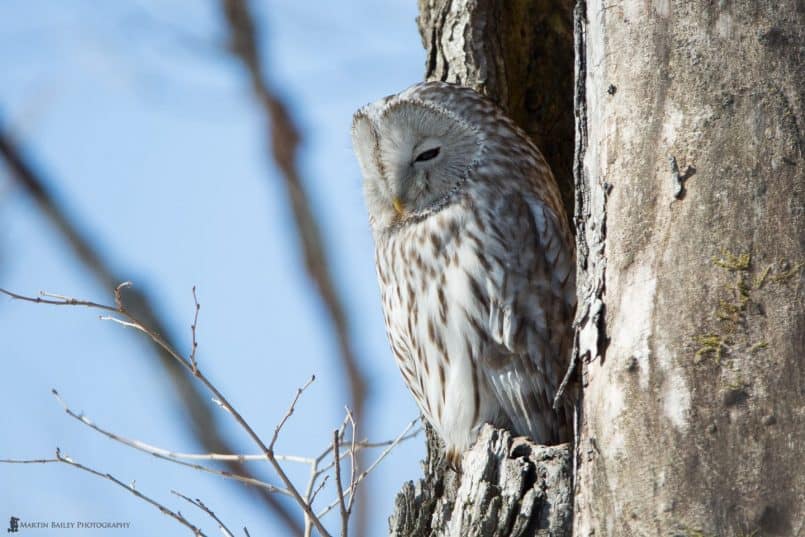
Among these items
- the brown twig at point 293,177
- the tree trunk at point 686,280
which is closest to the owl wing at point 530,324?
the tree trunk at point 686,280

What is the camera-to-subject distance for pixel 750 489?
234cm

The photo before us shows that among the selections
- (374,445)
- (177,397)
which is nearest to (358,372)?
(177,397)

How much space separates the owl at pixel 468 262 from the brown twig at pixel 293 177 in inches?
41.2

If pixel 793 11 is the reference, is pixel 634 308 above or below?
below

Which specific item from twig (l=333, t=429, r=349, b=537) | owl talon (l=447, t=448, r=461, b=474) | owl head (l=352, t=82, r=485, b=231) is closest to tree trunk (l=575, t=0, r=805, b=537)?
twig (l=333, t=429, r=349, b=537)

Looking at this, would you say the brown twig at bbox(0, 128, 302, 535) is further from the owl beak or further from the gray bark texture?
the owl beak

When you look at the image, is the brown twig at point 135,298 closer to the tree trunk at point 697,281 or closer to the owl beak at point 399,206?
the owl beak at point 399,206

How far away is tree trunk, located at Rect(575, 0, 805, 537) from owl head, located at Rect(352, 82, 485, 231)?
121 centimetres

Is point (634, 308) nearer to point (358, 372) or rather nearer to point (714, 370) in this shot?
point (714, 370)

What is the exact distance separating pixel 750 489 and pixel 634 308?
500 mm

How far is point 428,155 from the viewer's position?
4.02m

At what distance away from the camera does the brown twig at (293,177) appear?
5.07 metres

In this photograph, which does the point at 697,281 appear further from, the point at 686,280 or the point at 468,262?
the point at 468,262

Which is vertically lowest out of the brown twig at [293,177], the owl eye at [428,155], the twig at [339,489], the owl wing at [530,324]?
the twig at [339,489]
